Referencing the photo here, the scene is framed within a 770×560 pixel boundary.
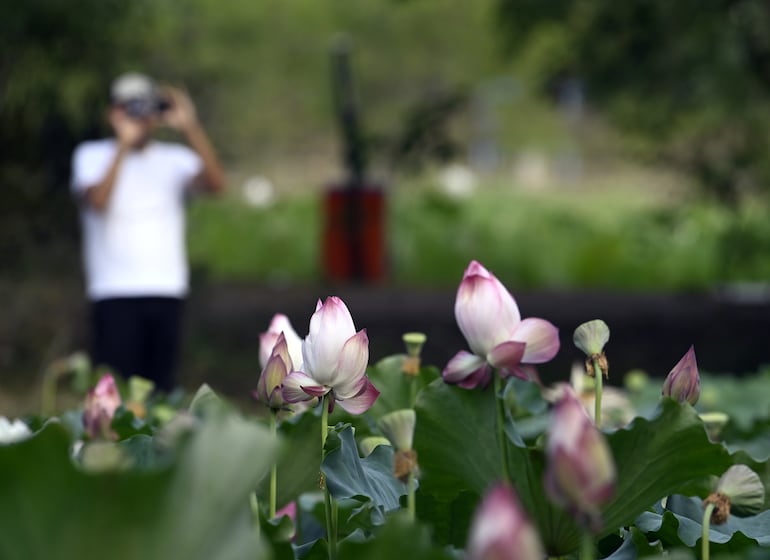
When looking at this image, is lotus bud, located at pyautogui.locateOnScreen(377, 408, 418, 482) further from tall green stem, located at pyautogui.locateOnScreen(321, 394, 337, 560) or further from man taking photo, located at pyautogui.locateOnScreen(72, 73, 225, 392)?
man taking photo, located at pyautogui.locateOnScreen(72, 73, 225, 392)

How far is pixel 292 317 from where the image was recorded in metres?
11.8

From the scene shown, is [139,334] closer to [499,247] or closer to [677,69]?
[677,69]

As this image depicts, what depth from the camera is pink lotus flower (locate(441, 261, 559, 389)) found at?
3.96 ft

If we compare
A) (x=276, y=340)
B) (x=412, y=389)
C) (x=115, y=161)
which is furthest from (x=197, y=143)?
(x=276, y=340)

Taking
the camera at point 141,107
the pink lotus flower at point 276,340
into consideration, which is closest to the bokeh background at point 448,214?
the camera at point 141,107

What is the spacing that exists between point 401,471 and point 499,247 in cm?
1393

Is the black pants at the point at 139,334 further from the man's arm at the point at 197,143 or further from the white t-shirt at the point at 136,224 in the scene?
the man's arm at the point at 197,143

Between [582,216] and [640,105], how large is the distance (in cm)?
480

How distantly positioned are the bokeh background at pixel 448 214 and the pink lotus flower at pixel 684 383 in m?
7.06

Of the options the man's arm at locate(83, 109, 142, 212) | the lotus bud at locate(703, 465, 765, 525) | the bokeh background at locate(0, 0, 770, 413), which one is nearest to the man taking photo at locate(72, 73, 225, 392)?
the man's arm at locate(83, 109, 142, 212)

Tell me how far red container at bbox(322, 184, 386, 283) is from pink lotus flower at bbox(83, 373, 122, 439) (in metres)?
13.3

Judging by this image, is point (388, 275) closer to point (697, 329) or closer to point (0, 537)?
point (697, 329)

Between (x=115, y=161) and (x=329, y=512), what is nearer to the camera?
(x=329, y=512)

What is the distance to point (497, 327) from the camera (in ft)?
3.98
